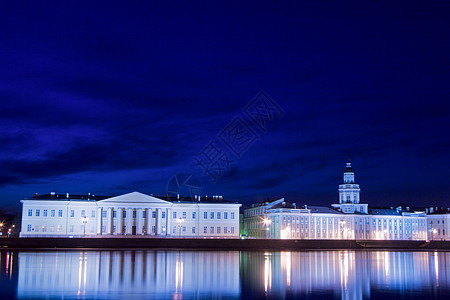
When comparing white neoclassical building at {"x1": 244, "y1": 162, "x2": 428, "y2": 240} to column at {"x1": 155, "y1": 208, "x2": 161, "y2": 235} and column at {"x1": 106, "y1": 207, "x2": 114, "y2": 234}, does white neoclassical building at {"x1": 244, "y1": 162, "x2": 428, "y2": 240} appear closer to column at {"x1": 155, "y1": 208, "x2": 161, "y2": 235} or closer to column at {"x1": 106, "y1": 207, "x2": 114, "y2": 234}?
column at {"x1": 155, "y1": 208, "x2": 161, "y2": 235}

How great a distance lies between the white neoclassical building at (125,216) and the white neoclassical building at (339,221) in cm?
1537

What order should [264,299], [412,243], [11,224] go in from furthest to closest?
[11,224], [412,243], [264,299]

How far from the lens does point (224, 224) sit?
8744 cm

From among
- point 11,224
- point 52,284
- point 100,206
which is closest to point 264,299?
point 52,284

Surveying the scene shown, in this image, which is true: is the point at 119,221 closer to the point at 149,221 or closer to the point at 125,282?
the point at 149,221

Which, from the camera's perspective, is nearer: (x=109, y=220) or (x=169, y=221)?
(x=109, y=220)

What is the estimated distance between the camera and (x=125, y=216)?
3290 inches

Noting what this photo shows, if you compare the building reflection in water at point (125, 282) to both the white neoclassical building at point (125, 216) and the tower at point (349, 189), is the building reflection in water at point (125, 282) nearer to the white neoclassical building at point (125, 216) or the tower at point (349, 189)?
the white neoclassical building at point (125, 216)

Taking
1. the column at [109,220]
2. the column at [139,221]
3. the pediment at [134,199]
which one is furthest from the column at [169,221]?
the column at [109,220]

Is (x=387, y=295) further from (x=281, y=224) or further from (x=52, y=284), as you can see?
(x=281, y=224)

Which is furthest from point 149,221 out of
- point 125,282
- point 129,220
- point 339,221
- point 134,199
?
point 125,282

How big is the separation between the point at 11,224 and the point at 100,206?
133ft

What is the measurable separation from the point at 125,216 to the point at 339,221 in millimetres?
43844

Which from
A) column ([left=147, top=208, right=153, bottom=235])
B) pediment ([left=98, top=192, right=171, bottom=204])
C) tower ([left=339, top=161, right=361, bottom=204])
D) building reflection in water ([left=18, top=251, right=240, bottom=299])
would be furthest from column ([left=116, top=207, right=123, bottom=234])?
building reflection in water ([left=18, top=251, right=240, bottom=299])
